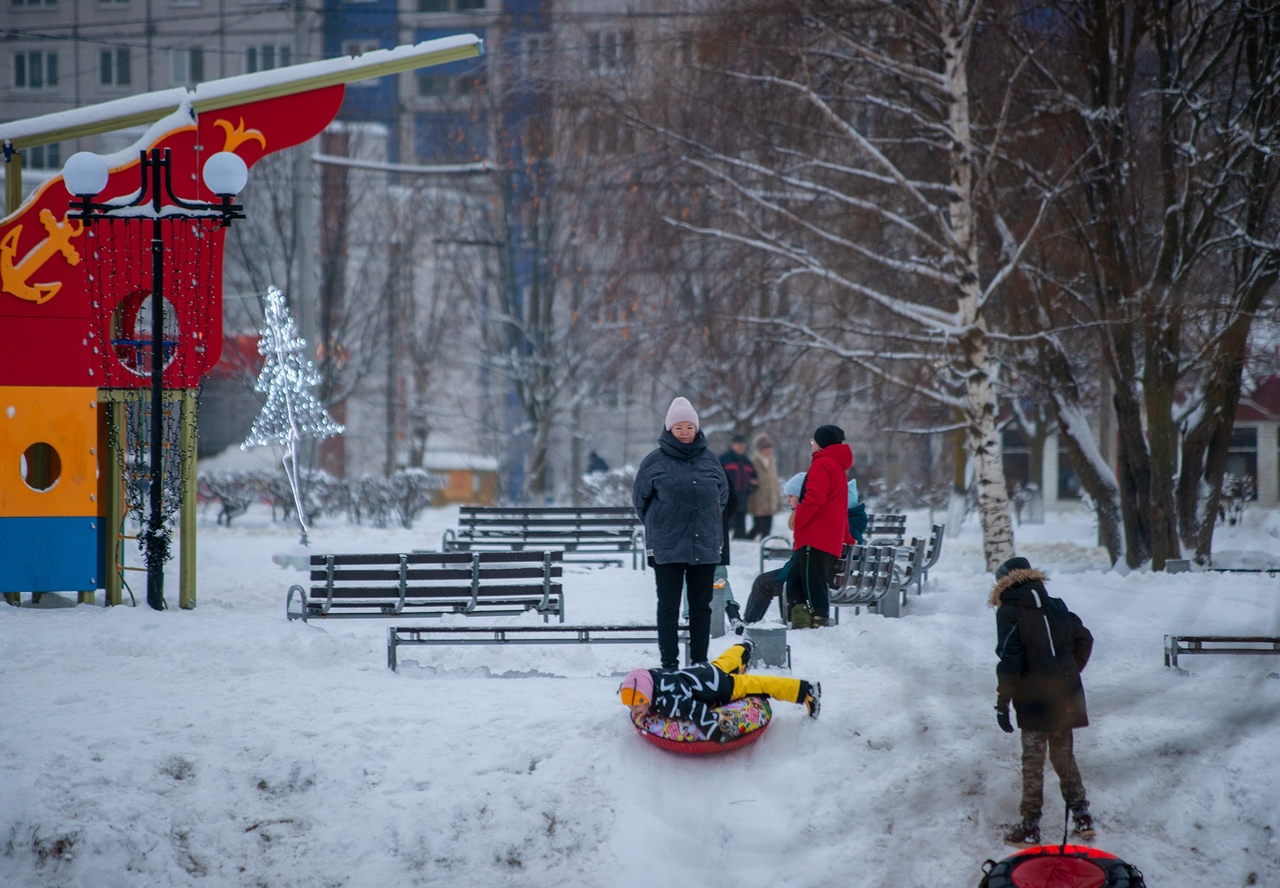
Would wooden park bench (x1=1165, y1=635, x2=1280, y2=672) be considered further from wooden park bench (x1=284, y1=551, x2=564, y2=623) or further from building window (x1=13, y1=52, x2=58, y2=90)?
building window (x1=13, y1=52, x2=58, y2=90)

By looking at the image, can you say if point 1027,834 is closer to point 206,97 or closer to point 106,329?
point 106,329

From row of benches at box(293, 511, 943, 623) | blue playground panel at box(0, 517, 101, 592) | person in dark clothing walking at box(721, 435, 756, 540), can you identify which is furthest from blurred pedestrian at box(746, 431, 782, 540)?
blue playground panel at box(0, 517, 101, 592)

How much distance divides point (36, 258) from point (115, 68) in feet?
56.1

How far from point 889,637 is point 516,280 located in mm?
18440

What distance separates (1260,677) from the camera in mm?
8445

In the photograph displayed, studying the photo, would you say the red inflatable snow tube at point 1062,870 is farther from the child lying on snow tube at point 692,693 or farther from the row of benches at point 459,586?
the row of benches at point 459,586

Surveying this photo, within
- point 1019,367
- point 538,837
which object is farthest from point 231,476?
point 538,837

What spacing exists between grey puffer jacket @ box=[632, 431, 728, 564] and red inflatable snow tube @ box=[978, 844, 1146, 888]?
268cm

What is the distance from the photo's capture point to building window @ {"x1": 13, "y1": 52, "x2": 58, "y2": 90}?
21.9 meters

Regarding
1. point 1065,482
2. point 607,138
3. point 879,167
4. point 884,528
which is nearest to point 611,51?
point 607,138

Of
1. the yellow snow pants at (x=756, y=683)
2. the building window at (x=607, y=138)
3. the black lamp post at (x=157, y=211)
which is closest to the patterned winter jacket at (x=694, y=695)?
the yellow snow pants at (x=756, y=683)

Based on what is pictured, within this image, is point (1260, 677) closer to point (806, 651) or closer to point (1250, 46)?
point (806, 651)

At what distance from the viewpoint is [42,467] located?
11297 millimetres

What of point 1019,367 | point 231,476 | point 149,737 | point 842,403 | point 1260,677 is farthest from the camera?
point 231,476
